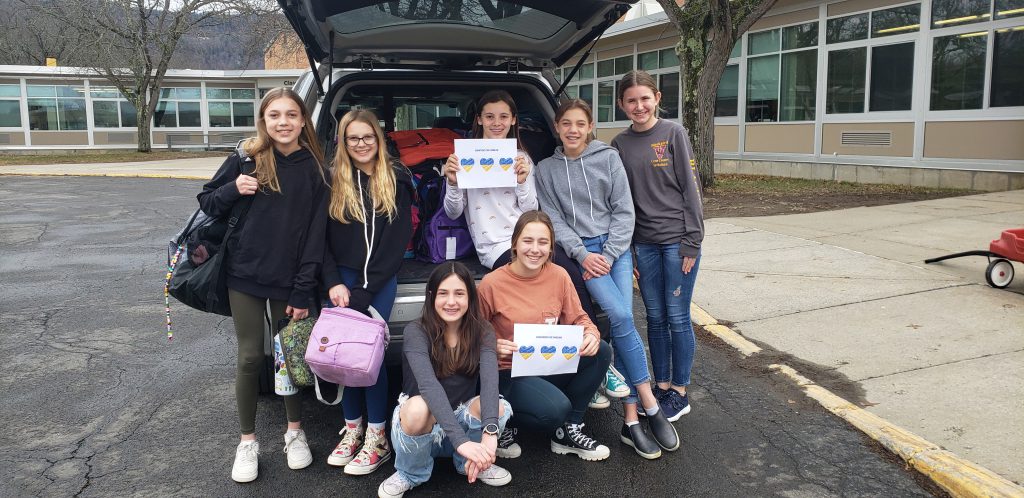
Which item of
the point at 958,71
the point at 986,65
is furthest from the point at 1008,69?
the point at 958,71

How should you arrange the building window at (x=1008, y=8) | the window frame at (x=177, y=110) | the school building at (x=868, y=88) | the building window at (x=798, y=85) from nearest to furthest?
the building window at (x=1008, y=8) → the school building at (x=868, y=88) → the building window at (x=798, y=85) → the window frame at (x=177, y=110)

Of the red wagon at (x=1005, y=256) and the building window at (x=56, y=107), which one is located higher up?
the building window at (x=56, y=107)

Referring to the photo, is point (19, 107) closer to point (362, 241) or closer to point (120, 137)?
point (120, 137)

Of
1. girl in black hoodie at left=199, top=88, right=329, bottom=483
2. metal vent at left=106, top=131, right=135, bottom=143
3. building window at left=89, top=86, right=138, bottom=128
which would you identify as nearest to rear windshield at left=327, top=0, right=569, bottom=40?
girl in black hoodie at left=199, top=88, right=329, bottom=483

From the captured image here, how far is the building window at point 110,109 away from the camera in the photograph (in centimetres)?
3622

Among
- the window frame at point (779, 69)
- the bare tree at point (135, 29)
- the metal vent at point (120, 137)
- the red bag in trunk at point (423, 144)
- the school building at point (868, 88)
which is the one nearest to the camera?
the red bag in trunk at point (423, 144)

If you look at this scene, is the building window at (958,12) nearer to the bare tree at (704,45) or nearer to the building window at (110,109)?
the bare tree at (704,45)

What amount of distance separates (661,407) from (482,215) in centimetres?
142

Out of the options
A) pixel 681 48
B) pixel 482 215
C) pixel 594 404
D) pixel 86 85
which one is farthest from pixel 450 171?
pixel 86 85

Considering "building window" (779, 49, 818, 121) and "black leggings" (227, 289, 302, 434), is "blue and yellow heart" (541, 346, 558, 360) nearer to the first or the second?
"black leggings" (227, 289, 302, 434)

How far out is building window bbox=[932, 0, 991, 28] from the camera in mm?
12945

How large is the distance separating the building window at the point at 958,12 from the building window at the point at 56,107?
36.0m

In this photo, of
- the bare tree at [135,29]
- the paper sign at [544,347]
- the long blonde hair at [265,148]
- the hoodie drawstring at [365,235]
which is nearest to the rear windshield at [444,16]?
the long blonde hair at [265,148]

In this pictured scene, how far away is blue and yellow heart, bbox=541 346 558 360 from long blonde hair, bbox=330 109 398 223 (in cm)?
98
